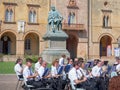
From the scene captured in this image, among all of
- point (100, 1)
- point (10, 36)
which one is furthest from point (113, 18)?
point (10, 36)

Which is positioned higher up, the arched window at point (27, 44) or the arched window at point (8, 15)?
the arched window at point (8, 15)

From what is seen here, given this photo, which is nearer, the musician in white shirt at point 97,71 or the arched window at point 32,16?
the musician in white shirt at point 97,71

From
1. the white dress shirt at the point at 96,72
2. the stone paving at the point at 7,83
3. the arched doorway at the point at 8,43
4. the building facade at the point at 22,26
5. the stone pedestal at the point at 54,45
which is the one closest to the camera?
the white dress shirt at the point at 96,72

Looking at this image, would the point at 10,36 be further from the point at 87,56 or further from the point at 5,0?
the point at 87,56

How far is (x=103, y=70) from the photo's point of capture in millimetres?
13672

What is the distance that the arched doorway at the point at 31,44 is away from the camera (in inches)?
1993

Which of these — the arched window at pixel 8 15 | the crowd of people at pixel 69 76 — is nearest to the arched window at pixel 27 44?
the arched window at pixel 8 15

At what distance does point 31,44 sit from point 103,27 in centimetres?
1044

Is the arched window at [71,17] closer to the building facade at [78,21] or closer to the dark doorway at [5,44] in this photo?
the building facade at [78,21]

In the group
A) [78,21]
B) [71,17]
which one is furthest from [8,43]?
[78,21]

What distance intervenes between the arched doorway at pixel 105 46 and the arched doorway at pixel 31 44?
31.6 ft

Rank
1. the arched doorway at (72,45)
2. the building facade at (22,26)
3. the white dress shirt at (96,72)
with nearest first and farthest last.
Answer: the white dress shirt at (96,72)
the building facade at (22,26)
the arched doorway at (72,45)

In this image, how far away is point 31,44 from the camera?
168 ft

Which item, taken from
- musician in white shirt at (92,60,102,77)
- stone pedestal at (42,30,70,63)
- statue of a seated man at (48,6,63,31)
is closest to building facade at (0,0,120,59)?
statue of a seated man at (48,6,63,31)
